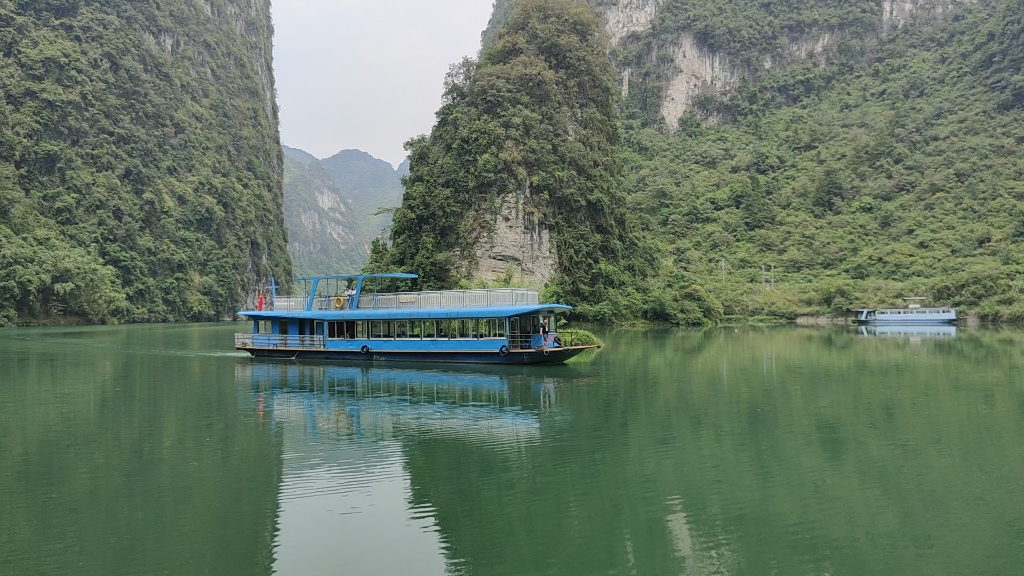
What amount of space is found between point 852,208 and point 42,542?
267ft

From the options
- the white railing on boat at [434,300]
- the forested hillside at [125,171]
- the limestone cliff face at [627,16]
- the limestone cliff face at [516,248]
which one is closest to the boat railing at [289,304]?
the white railing on boat at [434,300]

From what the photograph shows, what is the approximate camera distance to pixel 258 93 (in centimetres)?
13212

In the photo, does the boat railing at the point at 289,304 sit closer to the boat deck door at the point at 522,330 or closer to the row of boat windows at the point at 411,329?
the row of boat windows at the point at 411,329

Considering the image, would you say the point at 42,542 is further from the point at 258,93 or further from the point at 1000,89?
the point at 258,93

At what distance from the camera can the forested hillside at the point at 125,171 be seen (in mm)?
69438

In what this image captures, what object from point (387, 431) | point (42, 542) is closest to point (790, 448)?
point (387, 431)

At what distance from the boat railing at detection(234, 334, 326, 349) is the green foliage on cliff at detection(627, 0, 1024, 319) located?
41.0 metres

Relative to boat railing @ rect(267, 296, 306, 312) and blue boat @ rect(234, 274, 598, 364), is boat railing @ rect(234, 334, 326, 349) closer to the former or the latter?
blue boat @ rect(234, 274, 598, 364)

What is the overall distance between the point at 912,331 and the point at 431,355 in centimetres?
3646

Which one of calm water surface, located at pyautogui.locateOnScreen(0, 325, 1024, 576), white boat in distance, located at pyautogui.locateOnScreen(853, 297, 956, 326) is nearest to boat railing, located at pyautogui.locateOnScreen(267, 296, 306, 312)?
calm water surface, located at pyautogui.locateOnScreen(0, 325, 1024, 576)

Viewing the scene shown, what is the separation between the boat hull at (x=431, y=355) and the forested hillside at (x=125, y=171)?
36.3 m

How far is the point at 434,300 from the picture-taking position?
3378 centimetres

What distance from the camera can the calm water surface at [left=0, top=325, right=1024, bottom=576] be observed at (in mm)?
9852

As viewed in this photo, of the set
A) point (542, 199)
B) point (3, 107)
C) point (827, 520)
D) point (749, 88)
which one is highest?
point (749, 88)
